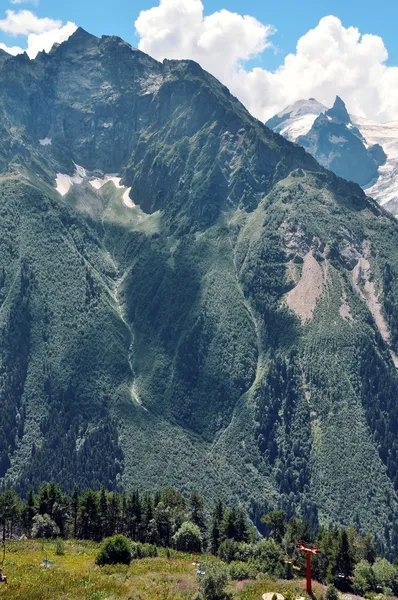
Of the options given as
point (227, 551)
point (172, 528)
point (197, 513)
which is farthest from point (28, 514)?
point (227, 551)

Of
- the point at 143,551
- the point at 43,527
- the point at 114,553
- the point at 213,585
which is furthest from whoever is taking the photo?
the point at 43,527

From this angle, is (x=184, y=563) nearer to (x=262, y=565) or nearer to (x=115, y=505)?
(x=262, y=565)

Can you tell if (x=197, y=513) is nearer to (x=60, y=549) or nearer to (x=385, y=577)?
(x=385, y=577)

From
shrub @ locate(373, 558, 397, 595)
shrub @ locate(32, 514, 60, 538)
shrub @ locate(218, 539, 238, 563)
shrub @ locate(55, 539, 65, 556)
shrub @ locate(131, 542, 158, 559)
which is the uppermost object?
shrub @ locate(32, 514, 60, 538)

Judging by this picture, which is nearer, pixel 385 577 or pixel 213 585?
pixel 213 585

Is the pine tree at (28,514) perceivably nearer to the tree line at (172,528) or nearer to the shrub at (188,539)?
the tree line at (172,528)

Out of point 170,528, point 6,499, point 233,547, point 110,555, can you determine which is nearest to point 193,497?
point 170,528

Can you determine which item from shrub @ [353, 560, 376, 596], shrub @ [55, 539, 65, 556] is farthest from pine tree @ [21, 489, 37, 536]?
shrub @ [353, 560, 376, 596]

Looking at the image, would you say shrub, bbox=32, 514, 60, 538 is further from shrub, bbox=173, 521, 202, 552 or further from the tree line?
shrub, bbox=173, 521, 202, 552
